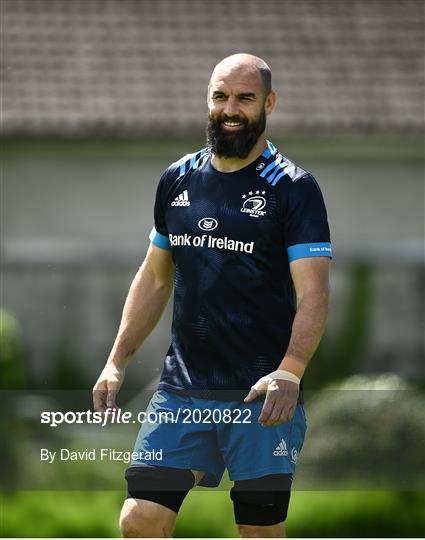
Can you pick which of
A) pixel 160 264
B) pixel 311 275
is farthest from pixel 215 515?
pixel 311 275

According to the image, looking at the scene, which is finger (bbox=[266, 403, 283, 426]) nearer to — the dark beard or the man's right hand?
the man's right hand

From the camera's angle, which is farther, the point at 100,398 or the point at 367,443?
the point at 367,443

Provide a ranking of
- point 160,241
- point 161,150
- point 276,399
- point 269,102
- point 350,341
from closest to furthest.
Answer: point 276,399 < point 269,102 < point 160,241 < point 350,341 < point 161,150

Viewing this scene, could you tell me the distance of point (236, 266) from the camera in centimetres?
550

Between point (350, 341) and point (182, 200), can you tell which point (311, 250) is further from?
point (350, 341)

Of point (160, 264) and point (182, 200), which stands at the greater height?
point (182, 200)

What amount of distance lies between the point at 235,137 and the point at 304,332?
0.85 meters

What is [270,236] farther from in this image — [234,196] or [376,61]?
[376,61]

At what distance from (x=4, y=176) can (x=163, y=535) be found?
12515 mm

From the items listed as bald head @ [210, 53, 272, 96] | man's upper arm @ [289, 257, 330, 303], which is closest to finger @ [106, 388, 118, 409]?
man's upper arm @ [289, 257, 330, 303]

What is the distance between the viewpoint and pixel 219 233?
18.1ft

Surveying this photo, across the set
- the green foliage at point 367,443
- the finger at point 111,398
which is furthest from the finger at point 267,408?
the green foliage at point 367,443

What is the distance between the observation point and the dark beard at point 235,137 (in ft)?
18.1

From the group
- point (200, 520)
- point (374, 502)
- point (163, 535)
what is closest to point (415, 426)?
point (374, 502)
